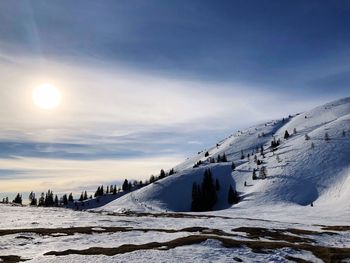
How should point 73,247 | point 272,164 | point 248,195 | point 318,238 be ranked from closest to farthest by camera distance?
point 73,247, point 318,238, point 248,195, point 272,164

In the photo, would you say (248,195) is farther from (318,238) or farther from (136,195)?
(318,238)

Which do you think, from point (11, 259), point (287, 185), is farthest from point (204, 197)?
point (11, 259)

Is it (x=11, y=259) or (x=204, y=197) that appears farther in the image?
(x=204, y=197)

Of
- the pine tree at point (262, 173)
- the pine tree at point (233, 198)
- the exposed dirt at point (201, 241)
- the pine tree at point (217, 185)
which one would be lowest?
the exposed dirt at point (201, 241)

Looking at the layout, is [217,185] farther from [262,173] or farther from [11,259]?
[11,259]

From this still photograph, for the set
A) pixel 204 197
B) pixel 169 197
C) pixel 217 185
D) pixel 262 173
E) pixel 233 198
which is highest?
pixel 262 173

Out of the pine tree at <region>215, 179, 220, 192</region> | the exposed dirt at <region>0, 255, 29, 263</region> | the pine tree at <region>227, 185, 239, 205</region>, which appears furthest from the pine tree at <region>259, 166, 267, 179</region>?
the exposed dirt at <region>0, 255, 29, 263</region>

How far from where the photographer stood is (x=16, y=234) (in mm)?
46250

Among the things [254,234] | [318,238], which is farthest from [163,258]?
[318,238]

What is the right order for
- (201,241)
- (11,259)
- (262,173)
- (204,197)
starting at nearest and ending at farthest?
(11,259) → (201,241) → (204,197) → (262,173)

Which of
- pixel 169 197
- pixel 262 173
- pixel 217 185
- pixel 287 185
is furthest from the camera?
A: pixel 169 197

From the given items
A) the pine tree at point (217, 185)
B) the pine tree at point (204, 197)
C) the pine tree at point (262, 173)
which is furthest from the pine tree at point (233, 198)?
the pine tree at point (262, 173)

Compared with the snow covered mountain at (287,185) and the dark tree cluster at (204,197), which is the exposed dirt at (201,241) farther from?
the dark tree cluster at (204,197)

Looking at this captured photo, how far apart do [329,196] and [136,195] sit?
97.8m
